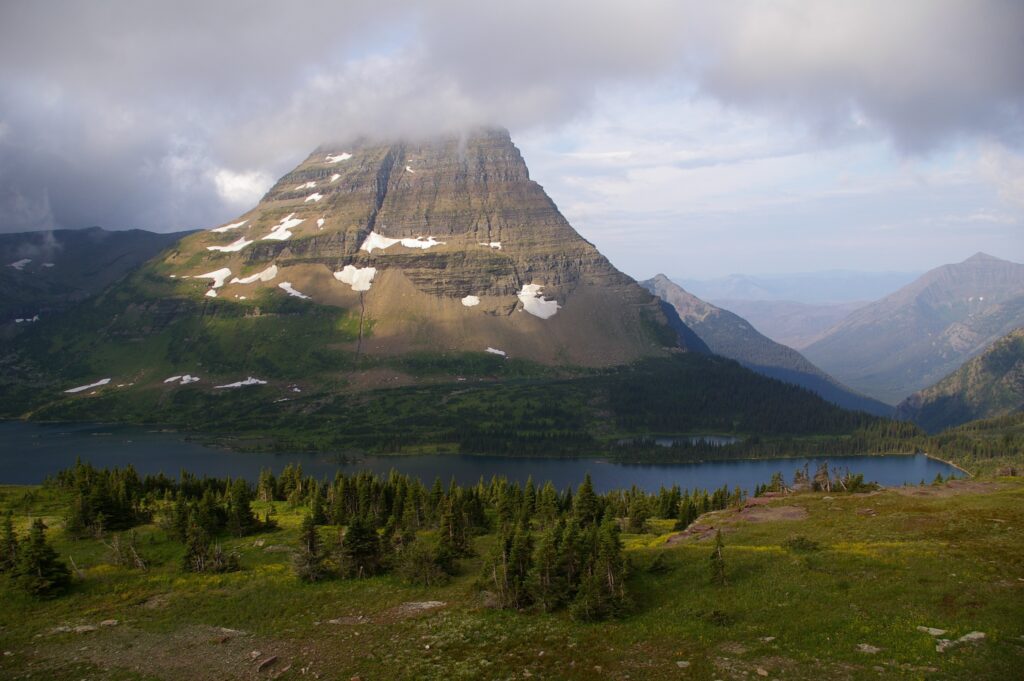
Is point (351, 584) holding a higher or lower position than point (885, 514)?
lower

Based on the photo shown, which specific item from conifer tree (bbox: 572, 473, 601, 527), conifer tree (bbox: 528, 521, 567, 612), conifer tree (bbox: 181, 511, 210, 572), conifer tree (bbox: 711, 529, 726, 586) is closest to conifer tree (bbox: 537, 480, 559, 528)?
conifer tree (bbox: 572, 473, 601, 527)

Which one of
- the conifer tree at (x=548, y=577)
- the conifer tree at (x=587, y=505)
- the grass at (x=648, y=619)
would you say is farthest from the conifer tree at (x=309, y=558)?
the conifer tree at (x=587, y=505)

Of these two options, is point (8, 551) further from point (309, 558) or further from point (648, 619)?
point (648, 619)

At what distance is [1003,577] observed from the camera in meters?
40.2

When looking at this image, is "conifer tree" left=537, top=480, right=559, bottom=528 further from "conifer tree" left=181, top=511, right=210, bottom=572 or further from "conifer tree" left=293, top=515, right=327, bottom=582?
"conifer tree" left=181, top=511, right=210, bottom=572

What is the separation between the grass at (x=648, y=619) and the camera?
114 ft

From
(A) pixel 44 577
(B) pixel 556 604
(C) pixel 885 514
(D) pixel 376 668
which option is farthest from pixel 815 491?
(A) pixel 44 577

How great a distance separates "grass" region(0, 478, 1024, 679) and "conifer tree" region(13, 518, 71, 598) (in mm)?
1444

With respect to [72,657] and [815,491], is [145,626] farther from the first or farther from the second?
[815,491]

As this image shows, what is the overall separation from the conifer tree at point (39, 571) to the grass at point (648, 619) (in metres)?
1.44

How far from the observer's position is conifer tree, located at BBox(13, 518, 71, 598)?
53.2 meters

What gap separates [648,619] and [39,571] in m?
46.5

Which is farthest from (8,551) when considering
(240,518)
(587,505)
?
(587,505)

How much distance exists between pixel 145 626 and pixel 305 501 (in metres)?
60.3
